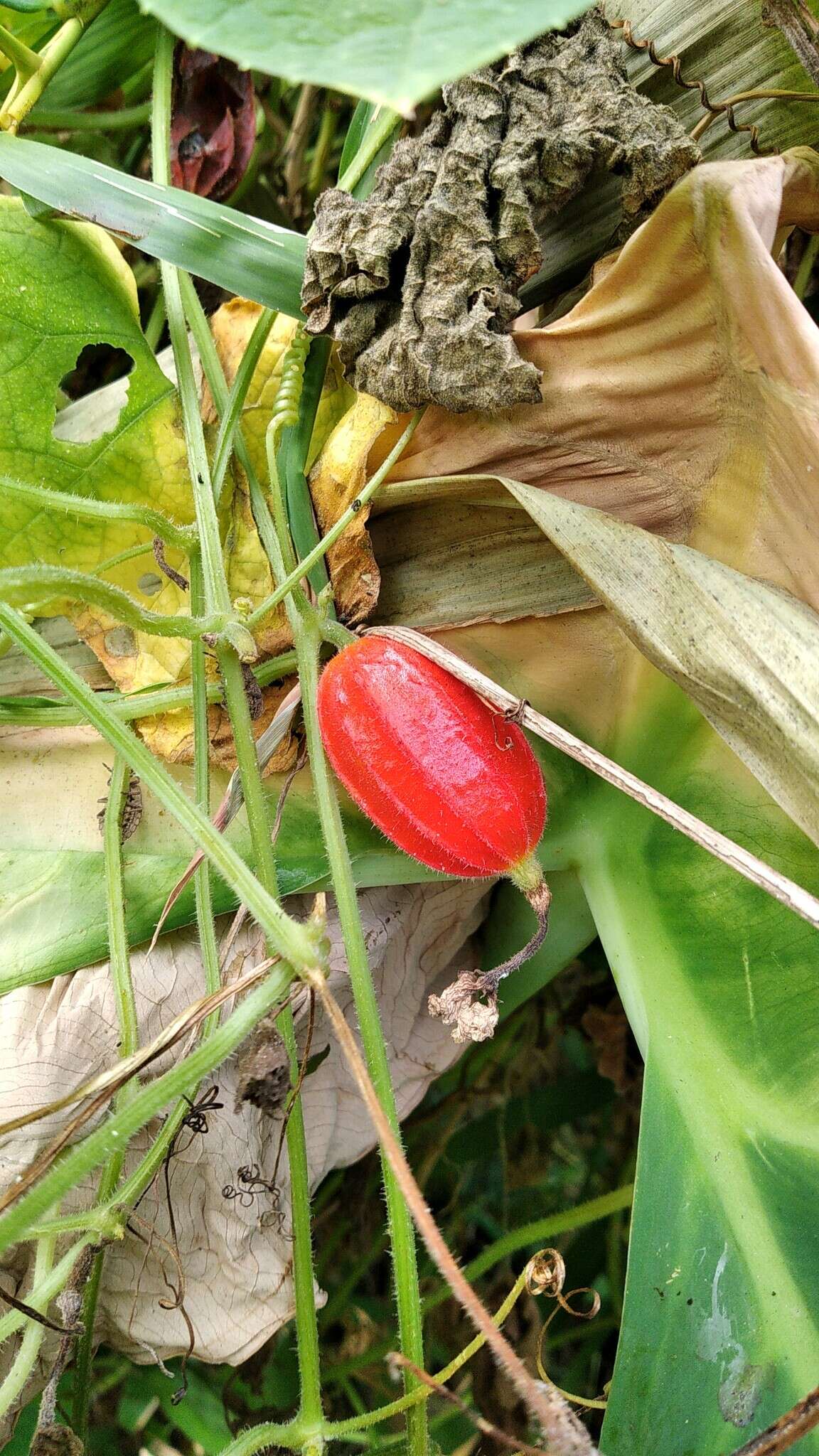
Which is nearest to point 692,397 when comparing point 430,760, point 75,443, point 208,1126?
point 430,760

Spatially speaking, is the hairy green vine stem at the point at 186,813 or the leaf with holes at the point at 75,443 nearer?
the hairy green vine stem at the point at 186,813

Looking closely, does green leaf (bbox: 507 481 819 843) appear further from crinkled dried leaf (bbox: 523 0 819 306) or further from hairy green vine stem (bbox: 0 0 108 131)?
hairy green vine stem (bbox: 0 0 108 131)

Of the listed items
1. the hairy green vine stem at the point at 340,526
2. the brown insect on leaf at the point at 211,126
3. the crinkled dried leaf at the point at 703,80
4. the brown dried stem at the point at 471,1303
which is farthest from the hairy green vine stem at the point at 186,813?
the brown insect on leaf at the point at 211,126

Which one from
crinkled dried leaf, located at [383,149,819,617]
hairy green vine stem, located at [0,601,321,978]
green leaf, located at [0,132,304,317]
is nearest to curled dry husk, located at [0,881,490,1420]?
hairy green vine stem, located at [0,601,321,978]

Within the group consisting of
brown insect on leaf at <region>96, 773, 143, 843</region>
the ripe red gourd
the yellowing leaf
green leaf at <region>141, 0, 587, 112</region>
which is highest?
green leaf at <region>141, 0, 587, 112</region>

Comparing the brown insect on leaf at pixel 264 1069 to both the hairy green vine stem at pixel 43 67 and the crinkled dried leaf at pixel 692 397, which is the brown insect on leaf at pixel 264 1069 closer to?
the crinkled dried leaf at pixel 692 397
